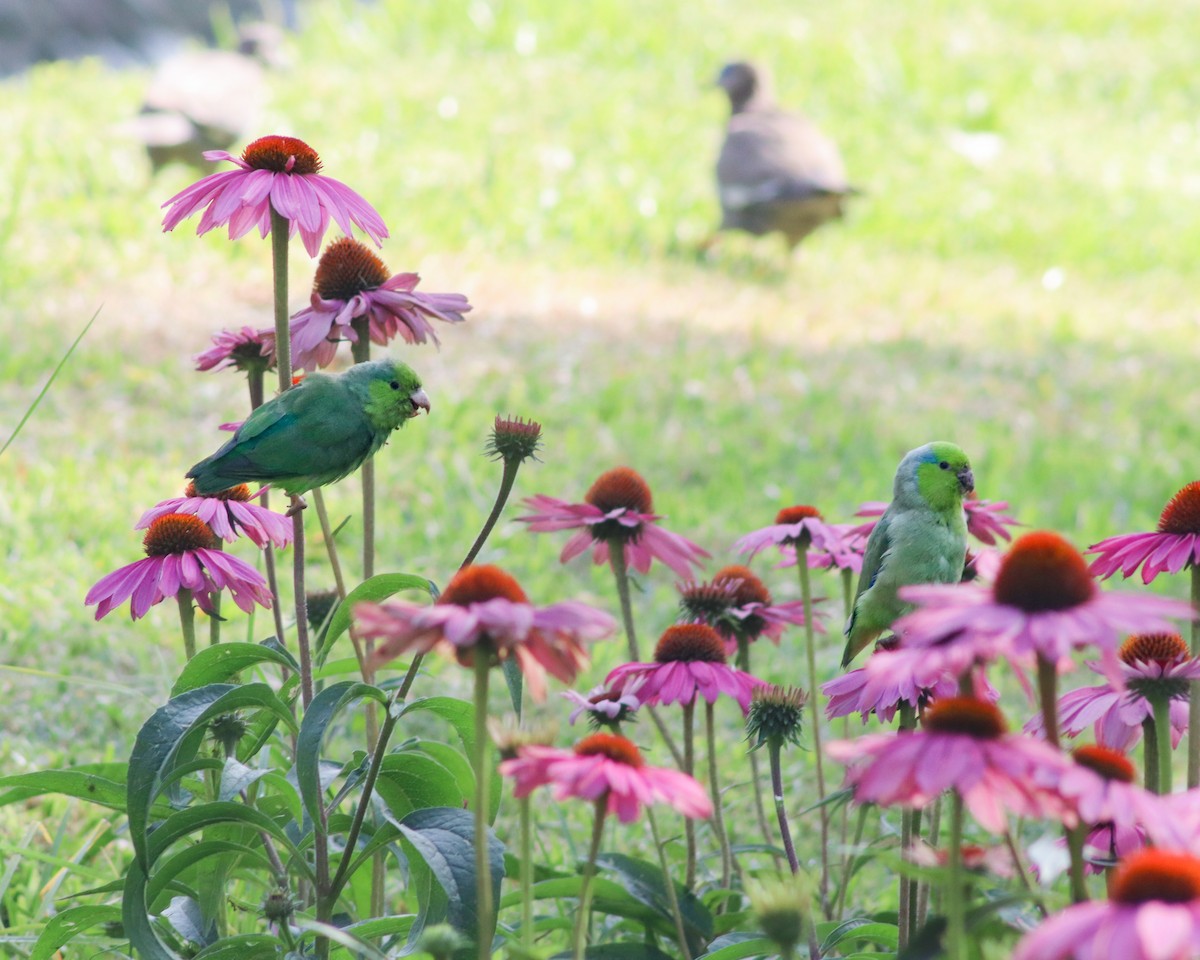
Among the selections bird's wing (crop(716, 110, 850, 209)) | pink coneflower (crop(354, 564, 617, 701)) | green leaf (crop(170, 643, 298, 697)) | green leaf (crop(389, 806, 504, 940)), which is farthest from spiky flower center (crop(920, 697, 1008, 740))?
bird's wing (crop(716, 110, 850, 209))

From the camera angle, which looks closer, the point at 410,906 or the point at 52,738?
the point at 410,906

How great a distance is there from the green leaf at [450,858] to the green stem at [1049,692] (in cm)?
57

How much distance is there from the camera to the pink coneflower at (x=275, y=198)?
1644mm

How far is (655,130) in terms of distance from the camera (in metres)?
8.85

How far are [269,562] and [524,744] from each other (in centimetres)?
87

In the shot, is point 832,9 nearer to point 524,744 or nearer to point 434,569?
point 434,569

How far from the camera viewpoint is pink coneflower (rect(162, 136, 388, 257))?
1.64m

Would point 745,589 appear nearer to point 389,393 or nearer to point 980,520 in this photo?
point 980,520

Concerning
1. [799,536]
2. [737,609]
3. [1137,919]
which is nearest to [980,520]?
[799,536]

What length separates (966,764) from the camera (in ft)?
3.41

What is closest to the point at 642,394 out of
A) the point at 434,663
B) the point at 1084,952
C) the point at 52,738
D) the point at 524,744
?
the point at 434,663

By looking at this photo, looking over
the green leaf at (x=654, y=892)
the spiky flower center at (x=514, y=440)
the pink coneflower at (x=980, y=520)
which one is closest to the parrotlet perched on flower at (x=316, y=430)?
the spiky flower center at (x=514, y=440)

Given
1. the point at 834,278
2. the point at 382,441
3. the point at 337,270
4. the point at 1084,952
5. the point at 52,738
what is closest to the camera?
the point at 1084,952

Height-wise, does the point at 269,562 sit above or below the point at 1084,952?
above
